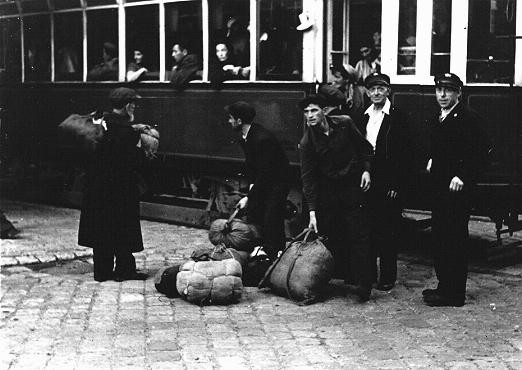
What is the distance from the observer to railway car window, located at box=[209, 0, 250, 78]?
37.9ft

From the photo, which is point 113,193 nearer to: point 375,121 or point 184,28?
point 375,121

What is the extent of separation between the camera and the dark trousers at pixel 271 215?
864cm

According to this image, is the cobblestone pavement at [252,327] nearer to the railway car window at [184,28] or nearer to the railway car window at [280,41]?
the railway car window at [280,41]

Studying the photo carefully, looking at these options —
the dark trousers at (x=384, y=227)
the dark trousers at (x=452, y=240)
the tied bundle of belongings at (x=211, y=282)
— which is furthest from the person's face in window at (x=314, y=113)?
the tied bundle of belongings at (x=211, y=282)

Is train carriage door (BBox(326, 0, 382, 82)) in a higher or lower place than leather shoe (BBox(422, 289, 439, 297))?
higher

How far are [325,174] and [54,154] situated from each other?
8.10m

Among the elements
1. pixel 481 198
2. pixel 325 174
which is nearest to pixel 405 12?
pixel 481 198

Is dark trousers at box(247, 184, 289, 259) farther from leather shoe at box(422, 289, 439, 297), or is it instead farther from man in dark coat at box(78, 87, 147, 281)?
leather shoe at box(422, 289, 439, 297)

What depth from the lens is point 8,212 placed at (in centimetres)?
1379

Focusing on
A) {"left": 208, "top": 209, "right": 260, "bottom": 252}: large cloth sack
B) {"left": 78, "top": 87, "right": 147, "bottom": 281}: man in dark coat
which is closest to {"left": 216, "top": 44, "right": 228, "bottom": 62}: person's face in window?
{"left": 78, "top": 87, "right": 147, "bottom": 281}: man in dark coat

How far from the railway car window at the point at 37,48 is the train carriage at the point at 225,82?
18 mm

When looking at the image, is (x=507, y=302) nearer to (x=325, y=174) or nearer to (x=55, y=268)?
(x=325, y=174)

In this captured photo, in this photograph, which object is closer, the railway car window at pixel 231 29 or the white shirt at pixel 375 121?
the white shirt at pixel 375 121

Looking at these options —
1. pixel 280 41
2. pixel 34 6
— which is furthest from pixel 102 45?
pixel 280 41
